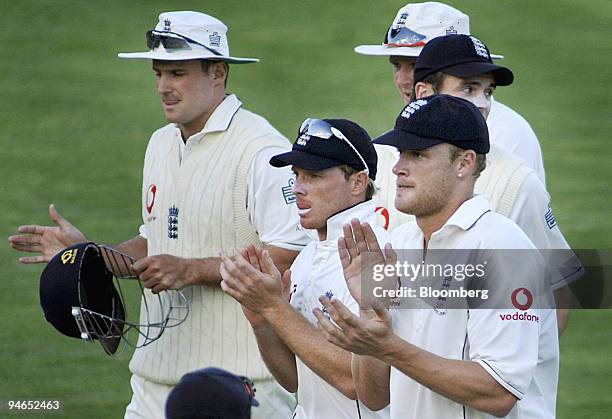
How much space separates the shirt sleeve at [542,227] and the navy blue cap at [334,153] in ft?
1.94

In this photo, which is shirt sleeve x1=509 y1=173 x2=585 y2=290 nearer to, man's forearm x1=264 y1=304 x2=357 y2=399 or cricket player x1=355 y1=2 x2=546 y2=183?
cricket player x1=355 y1=2 x2=546 y2=183

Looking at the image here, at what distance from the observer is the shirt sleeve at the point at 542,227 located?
6148 mm

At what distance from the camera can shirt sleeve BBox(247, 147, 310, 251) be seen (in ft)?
22.5

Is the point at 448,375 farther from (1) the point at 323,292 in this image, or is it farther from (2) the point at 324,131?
(2) the point at 324,131

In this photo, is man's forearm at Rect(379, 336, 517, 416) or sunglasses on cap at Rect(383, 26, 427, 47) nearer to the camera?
man's forearm at Rect(379, 336, 517, 416)

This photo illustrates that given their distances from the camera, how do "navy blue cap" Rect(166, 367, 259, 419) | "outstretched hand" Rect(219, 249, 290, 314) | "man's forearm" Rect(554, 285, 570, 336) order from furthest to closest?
"man's forearm" Rect(554, 285, 570, 336), "outstretched hand" Rect(219, 249, 290, 314), "navy blue cap" Rect(166, 367, 259, 419)

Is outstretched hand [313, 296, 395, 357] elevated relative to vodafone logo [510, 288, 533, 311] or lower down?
lower down

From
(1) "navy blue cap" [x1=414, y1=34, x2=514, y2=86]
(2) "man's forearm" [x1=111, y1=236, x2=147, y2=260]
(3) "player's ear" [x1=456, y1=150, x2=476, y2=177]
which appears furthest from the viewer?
(2) "man's forearm" [x1=111, y1=236, x2=147, y2=260]

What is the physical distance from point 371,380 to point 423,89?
4.79 feet

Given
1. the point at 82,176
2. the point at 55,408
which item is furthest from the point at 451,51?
the point at 82,176

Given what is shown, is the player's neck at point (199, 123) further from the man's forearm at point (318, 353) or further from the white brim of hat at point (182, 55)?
the man's forearm at point (318, 353)

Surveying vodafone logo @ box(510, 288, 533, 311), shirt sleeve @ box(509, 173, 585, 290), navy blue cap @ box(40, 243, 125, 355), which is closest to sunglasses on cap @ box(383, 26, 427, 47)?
shirt sleeve @ box(509, 173, 585, 290)

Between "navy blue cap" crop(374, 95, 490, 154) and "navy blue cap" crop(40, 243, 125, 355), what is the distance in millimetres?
1881

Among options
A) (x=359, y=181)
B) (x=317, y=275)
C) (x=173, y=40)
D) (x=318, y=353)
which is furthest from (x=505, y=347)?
(x=173, y=40)
